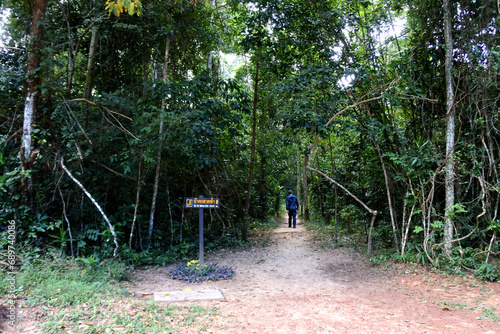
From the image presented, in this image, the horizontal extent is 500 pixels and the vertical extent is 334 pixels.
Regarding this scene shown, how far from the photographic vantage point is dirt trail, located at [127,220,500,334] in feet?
13.1

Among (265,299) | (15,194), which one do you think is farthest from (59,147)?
(265,299)

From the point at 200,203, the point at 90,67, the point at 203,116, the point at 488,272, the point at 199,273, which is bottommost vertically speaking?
the point at 199,273

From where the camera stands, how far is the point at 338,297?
17.0ft

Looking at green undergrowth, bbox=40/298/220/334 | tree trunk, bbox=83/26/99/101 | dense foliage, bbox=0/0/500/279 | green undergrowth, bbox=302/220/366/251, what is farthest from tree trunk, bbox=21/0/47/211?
green undergrowth, bbox=302/220/366/251

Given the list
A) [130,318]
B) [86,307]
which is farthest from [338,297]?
[86,307]

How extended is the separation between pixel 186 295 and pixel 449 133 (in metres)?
6.35

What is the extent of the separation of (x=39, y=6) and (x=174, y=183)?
4.96m

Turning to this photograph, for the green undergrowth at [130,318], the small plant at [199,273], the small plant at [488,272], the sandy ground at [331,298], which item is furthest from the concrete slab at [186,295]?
the small plant at [488,272]

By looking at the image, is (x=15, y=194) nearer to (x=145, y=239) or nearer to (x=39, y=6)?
(x=145, y=239)

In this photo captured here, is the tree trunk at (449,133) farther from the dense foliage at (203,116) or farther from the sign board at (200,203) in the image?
the sign board at (200,203)

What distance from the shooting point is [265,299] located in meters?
5.08

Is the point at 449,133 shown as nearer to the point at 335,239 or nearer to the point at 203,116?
the point at 335,239

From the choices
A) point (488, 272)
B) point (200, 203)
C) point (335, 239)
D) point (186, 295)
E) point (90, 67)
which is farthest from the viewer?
point (335, 239)

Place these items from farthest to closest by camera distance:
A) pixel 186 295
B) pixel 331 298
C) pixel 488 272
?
pixel 488 272
pixel 331 298
pixel 186 295
